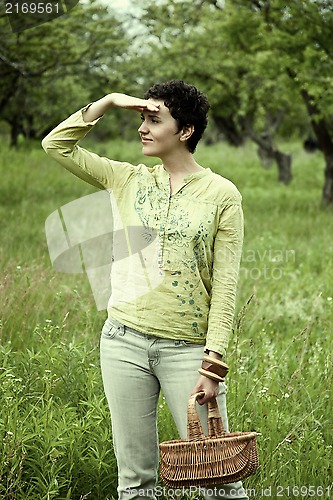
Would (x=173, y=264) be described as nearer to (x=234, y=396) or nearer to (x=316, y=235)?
(x=234, y=396)

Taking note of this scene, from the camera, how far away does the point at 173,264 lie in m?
2.93

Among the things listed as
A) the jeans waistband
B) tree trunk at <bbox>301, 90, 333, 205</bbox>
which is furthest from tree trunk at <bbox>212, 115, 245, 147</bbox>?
the jeans waistband

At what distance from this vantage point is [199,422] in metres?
2.77

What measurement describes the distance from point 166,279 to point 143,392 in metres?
0.47

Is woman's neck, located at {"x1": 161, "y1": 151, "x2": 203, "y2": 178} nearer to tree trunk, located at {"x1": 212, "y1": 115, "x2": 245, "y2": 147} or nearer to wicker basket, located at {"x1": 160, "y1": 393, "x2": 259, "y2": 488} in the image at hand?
wicker basket, located at {"x1": 160, "y1": 393, "x2": 259, "y2": 488}

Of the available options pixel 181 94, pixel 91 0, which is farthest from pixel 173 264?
pixel 91 0

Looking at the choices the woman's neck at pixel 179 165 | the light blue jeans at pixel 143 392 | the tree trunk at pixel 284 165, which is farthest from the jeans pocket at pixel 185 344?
the tree trunk at pixel 284 165

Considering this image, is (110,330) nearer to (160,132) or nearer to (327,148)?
(160,132)

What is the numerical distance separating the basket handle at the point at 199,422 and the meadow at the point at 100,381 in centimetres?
85

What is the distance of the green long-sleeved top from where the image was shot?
114 inches

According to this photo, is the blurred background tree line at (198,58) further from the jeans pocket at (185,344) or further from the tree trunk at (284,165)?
the jeans pocket at (185,344)

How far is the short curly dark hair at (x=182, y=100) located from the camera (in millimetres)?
2947

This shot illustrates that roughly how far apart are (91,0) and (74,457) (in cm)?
1248

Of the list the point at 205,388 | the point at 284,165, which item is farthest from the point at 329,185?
the point at 205,388
